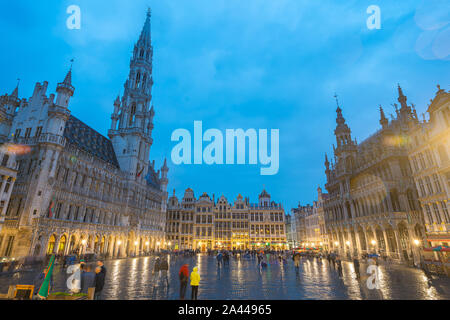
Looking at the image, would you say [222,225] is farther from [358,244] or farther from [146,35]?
[146,35]

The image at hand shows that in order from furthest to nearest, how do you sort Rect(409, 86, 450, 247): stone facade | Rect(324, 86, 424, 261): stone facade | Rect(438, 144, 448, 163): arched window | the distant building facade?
the distant building facade
Rect(324, 86, 424, 261): stone facade
Rect(438, 144, 448, 163): arched window
Rect(409, 86, 450, 247): stone facade

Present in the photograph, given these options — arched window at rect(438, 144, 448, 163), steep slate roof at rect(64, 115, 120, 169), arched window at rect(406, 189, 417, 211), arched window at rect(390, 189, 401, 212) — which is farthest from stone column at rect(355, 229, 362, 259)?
steep slate roof at rect(64, 115, 120, 169)

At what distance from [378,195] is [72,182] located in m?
46.7

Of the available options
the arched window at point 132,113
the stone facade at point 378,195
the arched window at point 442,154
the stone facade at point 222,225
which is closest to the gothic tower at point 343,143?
the stone facade at point 378,195

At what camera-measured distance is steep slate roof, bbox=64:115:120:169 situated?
3888 centimetres

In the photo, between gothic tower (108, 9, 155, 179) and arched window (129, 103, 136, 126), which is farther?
arched window (129, 103, 136, 126)

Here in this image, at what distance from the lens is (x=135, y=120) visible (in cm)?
5472

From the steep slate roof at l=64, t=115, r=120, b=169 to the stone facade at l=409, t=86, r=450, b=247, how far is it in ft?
161

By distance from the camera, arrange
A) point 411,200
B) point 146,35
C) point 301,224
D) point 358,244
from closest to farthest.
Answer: point 411,200 < point 358,244 < point 146,35 < point 301,224

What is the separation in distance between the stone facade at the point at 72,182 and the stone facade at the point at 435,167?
45.1 m

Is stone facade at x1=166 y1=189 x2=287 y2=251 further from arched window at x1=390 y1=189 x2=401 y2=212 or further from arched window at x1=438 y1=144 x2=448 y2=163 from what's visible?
arched window at x1=438 y1=144 x2=448 y2=163

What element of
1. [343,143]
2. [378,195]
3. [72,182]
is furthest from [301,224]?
[72,182]

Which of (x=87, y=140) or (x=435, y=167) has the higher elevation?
(x=87, y=140)
